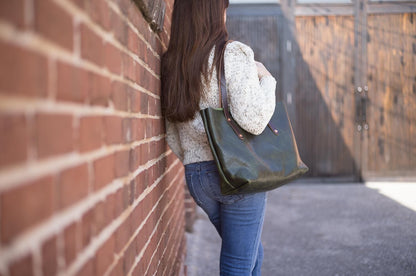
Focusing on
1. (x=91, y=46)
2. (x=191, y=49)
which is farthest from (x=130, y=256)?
(x=191, y=49)

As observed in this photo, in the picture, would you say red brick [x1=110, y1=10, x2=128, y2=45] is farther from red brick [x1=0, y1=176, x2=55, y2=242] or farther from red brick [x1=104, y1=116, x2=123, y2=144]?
red brick [x1=0, y1=176, x2=55, y2=242]

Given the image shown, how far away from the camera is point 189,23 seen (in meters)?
1.71

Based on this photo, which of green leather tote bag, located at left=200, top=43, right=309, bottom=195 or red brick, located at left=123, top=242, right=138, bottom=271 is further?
green leather tote bag, located at left=200, top=43, right=309, bottom=195

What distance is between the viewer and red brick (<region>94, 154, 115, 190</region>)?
2.77ft

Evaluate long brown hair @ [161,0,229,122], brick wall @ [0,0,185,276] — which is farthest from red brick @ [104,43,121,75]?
long brown hair @ [161,0,229,122]

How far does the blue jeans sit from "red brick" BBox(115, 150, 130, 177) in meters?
0.56

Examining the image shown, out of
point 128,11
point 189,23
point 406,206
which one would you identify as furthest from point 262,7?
point 128,11

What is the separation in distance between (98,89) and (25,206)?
38cm

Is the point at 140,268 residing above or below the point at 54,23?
below

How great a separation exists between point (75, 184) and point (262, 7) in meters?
6.54

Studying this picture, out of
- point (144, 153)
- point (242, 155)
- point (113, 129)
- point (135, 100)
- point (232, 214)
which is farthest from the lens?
point (232, 214)

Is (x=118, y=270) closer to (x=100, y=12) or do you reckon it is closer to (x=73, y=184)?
(x=73, y=184)

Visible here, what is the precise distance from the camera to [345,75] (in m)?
6.82

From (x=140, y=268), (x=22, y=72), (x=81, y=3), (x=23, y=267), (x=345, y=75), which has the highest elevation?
(x=345, y=75)
